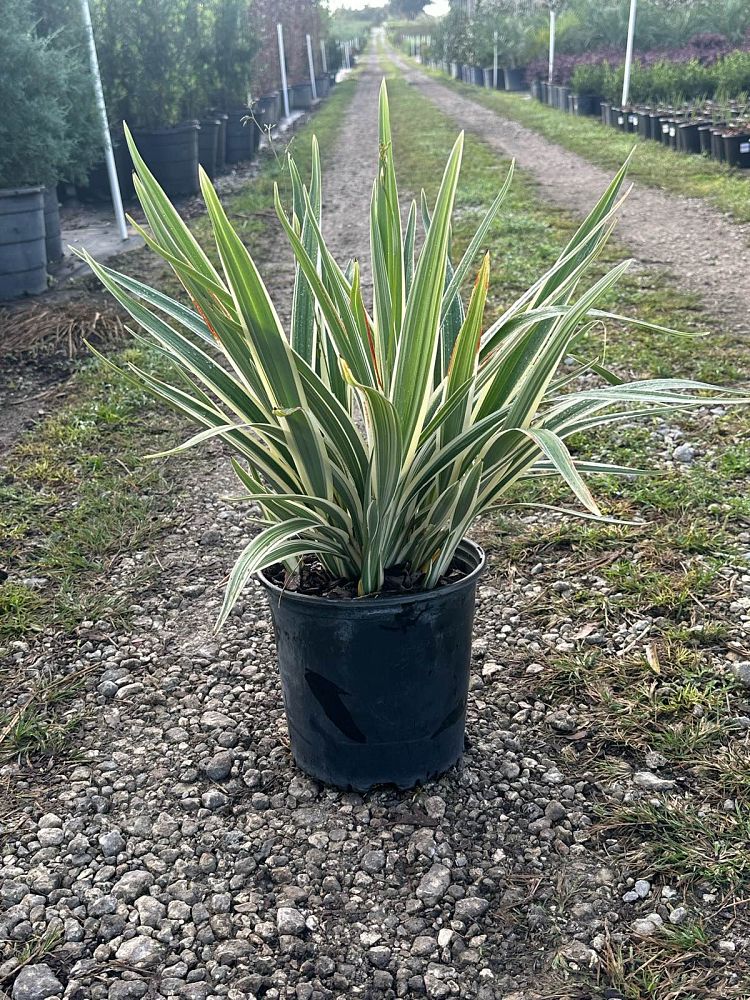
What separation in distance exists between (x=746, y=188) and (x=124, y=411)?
18.8 feet

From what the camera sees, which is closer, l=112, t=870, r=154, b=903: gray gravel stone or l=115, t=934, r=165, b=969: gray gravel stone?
l=115, t=934, r=165, b=969: gray gravel stone

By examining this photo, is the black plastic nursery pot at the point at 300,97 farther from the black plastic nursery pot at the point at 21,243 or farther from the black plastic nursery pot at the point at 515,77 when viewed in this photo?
the black plastic nursery pot at the point at 21,243

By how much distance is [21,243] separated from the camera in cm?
490

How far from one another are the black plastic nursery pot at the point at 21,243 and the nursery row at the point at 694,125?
19.9ft

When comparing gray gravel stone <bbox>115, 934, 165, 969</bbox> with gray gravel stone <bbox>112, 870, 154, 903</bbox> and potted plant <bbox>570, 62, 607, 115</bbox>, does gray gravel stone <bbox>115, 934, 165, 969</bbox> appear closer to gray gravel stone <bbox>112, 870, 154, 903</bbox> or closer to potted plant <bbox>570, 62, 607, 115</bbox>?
gray gravel stone <bbox>112, 870, 154, 903</bbox>

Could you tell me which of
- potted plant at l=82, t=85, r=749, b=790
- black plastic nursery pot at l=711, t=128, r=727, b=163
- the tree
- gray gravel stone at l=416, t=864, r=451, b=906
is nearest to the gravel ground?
gray gravel stone at l=416, t=864, r=451, b=906

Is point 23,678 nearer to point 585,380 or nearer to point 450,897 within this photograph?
point 450,897

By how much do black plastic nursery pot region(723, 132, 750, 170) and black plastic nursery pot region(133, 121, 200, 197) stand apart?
186 inches

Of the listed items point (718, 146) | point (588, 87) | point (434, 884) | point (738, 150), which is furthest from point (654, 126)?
point (434, 884)

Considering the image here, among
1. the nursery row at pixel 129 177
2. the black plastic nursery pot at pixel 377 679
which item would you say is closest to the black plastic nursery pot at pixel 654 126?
the nursery row at pixel 129 177

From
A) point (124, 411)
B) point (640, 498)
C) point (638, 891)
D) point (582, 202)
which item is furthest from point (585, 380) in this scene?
point (582, 202)

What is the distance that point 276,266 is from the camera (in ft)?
18.5

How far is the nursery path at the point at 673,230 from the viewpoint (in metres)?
4.63

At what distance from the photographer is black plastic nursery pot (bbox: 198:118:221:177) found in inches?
364
